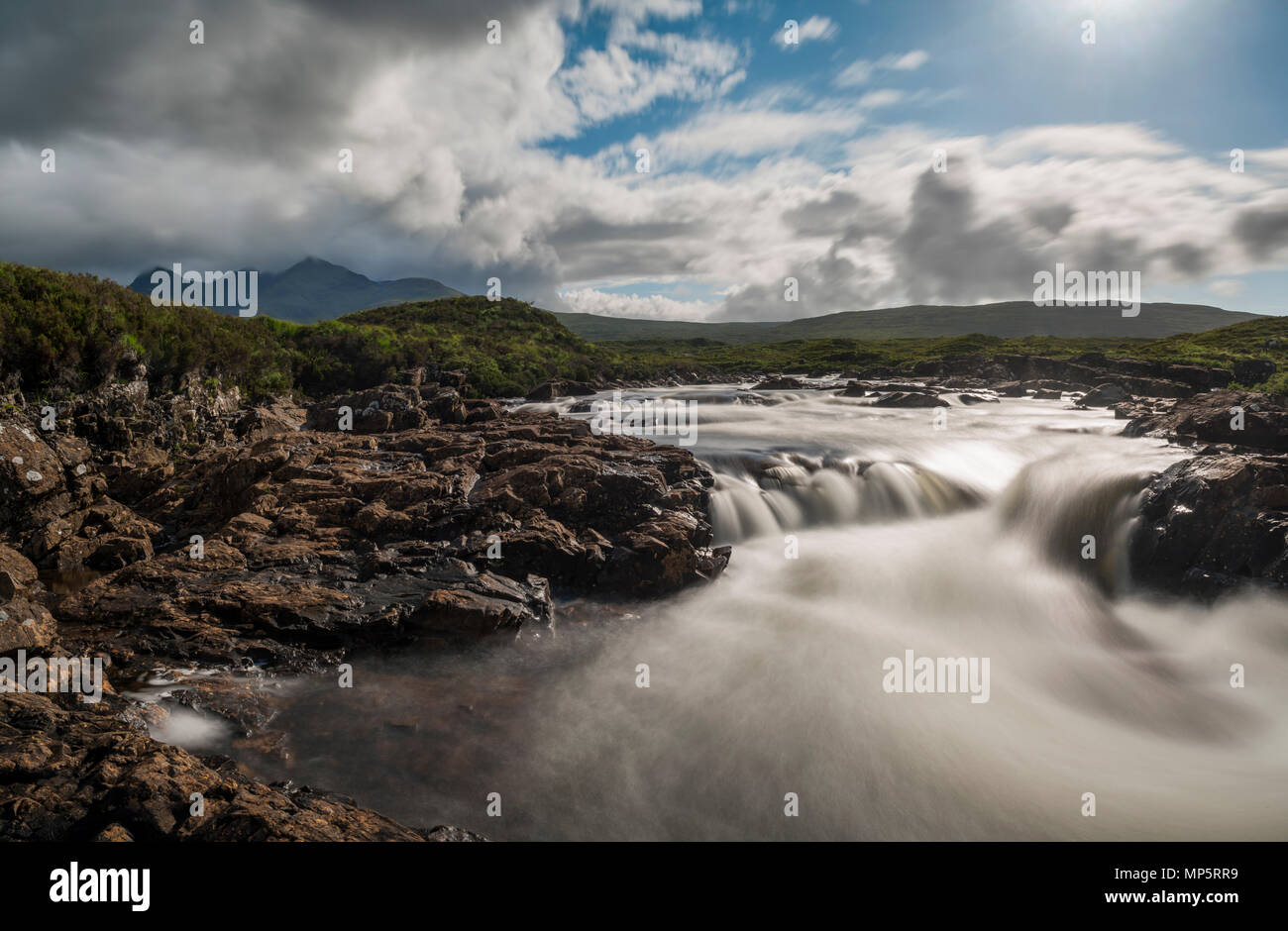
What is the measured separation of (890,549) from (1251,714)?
6963 mm

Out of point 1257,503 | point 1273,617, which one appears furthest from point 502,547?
point 1257,503

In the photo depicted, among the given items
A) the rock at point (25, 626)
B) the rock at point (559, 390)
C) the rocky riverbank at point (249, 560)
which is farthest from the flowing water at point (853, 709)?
the rock at point (559, 390)

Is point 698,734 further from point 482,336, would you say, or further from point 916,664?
point 482,336

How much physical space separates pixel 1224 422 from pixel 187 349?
3373 centimetres

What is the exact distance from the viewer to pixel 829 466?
19234 mm

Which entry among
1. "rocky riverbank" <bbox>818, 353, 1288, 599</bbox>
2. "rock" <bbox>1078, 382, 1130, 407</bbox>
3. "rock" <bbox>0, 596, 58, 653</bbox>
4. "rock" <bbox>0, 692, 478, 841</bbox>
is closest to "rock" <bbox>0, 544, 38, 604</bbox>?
"rock" <bbox>0, 596, 58, 653</bbox>

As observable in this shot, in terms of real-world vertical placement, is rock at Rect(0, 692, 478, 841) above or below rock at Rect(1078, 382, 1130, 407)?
below

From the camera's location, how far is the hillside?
1418 cm

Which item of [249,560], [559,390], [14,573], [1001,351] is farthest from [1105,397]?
[1001,351]

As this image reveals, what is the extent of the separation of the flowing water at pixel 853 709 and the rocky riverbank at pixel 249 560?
974mm

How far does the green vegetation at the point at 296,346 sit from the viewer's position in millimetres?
14461

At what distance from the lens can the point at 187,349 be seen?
18.1 meters

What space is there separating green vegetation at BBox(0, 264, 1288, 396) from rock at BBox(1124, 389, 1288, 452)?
517 inches

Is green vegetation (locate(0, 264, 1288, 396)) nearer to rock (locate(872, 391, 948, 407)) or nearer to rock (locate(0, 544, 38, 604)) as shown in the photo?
rock (locate(0, 544, 38, 604))
